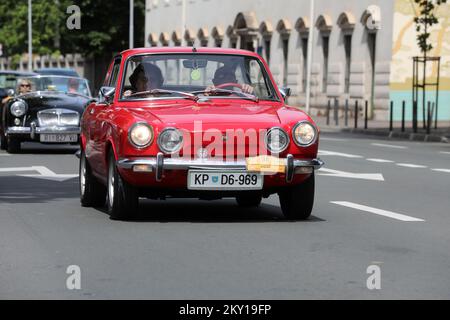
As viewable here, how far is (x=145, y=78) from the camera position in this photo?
12609 millimetres

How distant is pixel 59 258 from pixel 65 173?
30.0ft

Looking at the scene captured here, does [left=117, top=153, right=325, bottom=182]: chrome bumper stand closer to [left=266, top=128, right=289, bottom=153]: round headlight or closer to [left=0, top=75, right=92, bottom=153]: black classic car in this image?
[left=266, top=128, right=289, bottom=153]: round headlight

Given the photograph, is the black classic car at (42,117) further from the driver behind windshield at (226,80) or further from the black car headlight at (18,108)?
the driver behind windshield at (226,80)

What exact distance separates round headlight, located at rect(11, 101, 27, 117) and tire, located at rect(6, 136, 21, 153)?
431 mm

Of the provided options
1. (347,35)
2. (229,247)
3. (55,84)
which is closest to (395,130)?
(347,35)

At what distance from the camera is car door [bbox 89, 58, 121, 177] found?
1226 cm

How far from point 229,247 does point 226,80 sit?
3.23m

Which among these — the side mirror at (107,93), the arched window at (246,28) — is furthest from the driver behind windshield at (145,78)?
the arched window at (246,28)

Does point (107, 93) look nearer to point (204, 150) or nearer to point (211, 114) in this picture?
point (211, 114)

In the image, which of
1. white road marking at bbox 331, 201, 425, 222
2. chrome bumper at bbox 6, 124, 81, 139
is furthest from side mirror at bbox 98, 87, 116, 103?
chrome bumper at bbox 6, 124, 81, 139

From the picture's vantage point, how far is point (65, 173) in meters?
18.2

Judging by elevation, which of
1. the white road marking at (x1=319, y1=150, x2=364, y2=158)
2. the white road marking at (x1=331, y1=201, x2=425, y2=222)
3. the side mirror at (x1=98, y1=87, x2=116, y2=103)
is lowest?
the white road marking at (x1=319, y1=150, x2=364, y2=158)
